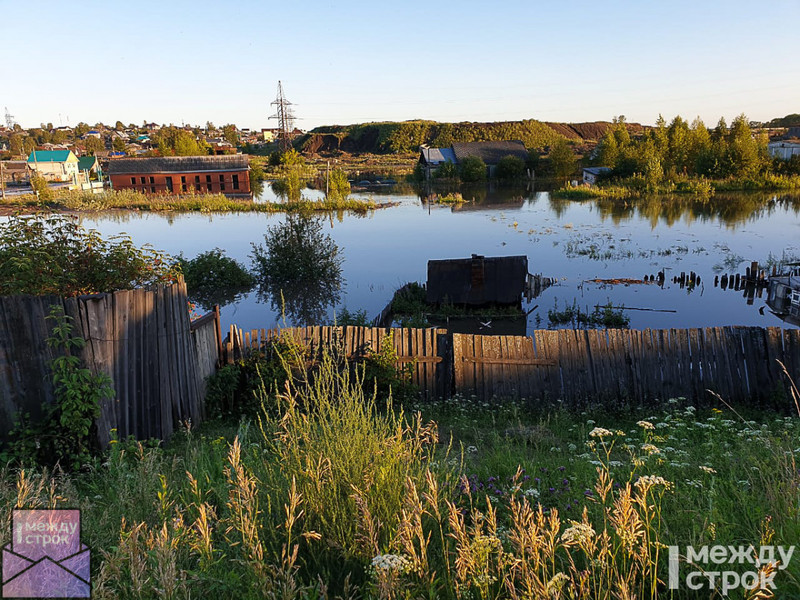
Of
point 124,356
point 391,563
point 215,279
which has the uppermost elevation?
point 391,563

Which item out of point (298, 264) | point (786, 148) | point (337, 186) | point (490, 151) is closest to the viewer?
point (298, 264)

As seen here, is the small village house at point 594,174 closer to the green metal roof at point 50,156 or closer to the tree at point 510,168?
the tree at point 510,168

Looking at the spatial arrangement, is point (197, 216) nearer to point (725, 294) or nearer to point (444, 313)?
point (444, 313)

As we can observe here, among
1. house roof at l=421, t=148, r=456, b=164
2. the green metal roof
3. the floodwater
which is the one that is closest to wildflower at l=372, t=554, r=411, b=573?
the floodwater

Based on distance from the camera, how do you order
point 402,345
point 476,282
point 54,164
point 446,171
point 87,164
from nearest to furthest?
point 402,345 < point 476,282 < point 446,171 < point 87,164 < point 54,164

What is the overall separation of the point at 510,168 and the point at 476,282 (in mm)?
50084

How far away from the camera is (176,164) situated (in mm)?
52719

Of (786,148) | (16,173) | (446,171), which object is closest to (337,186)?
(446,171)

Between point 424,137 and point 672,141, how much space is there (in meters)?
97.3

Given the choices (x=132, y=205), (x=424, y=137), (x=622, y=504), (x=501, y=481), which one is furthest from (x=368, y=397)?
(x=424, y=137)

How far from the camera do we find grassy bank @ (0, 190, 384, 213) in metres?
40.3

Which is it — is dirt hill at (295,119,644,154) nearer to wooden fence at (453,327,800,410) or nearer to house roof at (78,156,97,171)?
house roof at (78,156,97,171)

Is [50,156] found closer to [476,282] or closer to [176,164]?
[176,164]

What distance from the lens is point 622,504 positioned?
1880 mm
